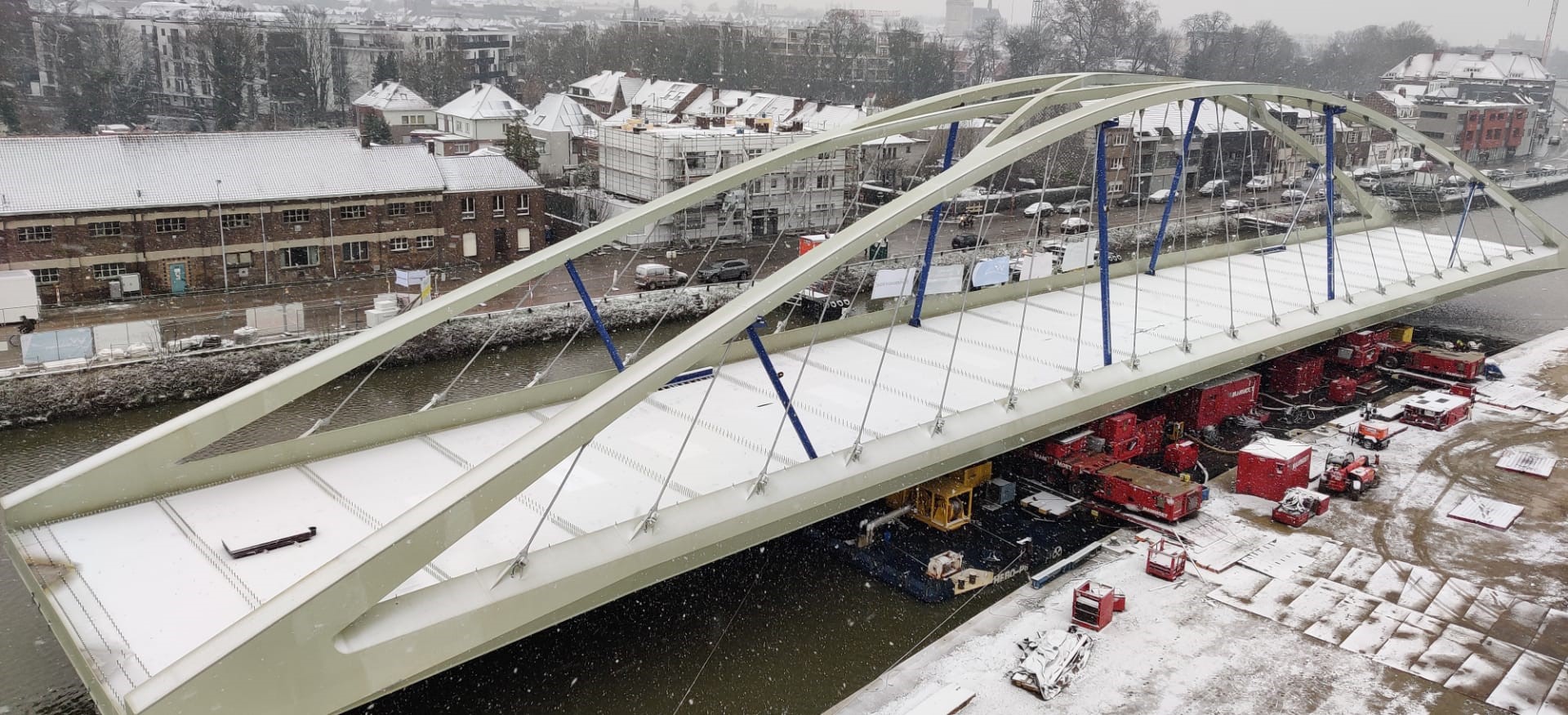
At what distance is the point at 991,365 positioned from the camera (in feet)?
69.5

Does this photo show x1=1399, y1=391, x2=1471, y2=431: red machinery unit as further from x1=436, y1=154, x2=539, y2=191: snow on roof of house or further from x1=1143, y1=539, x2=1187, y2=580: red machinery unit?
x1=436, y1=154, x2=539, y2=191: snow on roof of house

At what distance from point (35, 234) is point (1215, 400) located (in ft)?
95.6

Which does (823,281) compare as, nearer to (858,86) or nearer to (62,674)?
(62,674)

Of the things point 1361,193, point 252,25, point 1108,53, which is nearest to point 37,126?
point 252,25

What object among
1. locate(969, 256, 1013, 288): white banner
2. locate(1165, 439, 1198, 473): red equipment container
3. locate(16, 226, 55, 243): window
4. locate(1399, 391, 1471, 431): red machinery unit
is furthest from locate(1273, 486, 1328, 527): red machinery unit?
locate(16, 226, 55, 243): window

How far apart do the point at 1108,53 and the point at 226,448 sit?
303 ft

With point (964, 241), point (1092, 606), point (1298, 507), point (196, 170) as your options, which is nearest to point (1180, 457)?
point (1298, 507)

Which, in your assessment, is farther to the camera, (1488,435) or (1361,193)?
(1361,193)

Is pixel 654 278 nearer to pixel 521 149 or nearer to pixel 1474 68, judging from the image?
pixel 521 149

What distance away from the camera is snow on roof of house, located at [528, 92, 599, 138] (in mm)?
50094

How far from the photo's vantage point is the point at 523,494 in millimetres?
14914

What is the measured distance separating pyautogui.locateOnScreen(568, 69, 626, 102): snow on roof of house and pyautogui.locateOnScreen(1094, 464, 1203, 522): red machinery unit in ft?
166

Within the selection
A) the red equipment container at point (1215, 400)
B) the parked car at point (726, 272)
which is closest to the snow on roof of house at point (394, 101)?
the parked car at point (726, 272)

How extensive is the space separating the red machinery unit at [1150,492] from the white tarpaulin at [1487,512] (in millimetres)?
4801
